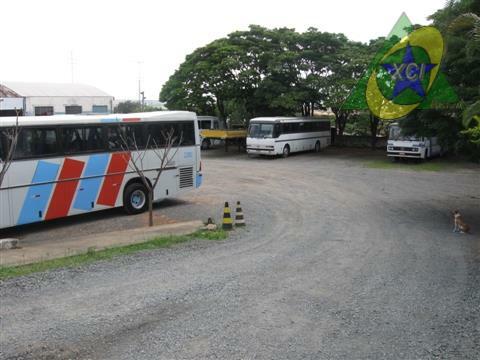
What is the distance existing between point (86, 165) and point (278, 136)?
722 inches

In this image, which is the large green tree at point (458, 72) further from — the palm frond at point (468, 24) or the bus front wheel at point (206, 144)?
the bus front wheel at point (206, 144)

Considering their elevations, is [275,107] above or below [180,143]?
above

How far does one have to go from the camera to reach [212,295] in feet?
24.6

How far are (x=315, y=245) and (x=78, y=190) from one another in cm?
653

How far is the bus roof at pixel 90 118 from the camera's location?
12172 mm

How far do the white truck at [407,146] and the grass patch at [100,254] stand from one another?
58.6 ft

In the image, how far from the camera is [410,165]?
86.3 feet

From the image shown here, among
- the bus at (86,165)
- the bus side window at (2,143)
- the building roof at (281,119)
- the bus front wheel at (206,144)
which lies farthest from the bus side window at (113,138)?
the bus front wheel at (206,144)

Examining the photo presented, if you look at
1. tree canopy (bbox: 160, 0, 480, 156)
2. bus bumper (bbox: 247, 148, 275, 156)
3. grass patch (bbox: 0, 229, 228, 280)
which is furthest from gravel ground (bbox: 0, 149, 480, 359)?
tree canopy (bbox: 160, 0, 480, 156)

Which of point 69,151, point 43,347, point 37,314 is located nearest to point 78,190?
point 69,151

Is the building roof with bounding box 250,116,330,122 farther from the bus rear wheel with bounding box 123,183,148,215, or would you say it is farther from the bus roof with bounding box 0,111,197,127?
the bus rear wheel with bounding box 123,183,148,215

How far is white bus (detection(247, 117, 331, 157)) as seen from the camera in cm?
3030

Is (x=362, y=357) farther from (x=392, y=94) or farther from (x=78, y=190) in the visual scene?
(x=392, y=94)

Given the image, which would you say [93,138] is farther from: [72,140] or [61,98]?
[61,98]
